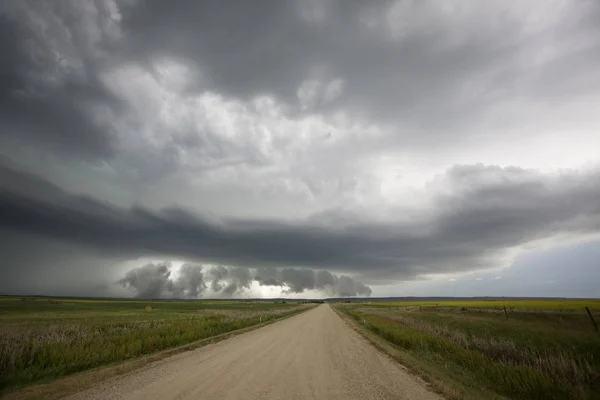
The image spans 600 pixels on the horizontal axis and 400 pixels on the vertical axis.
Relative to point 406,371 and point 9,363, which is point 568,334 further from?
point 9,363

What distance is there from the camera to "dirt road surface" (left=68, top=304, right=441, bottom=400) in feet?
28.7

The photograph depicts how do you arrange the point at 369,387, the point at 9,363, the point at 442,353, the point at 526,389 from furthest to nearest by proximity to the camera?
the point at 442,353
the point at 9,363
the point at 526,389
the point at 369,387

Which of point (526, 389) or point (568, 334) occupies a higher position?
point (568, 334)

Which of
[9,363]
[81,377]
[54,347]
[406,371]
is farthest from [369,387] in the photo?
[54,347]

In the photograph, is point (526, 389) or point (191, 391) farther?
point (526, 389)

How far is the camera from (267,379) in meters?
10.5

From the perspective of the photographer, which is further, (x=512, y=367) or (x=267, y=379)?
(x=512, y=367)

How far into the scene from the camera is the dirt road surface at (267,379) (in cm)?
875

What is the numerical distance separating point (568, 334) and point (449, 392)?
15.2 m

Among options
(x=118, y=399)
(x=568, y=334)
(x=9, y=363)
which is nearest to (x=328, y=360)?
(x=118, y=399)

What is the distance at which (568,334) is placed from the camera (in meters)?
19.0

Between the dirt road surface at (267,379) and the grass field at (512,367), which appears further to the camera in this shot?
the grass field at (512,367)

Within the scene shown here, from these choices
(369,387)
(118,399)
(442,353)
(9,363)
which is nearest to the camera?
(118,399)

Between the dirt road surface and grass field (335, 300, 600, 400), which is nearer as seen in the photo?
the dirt road surface
